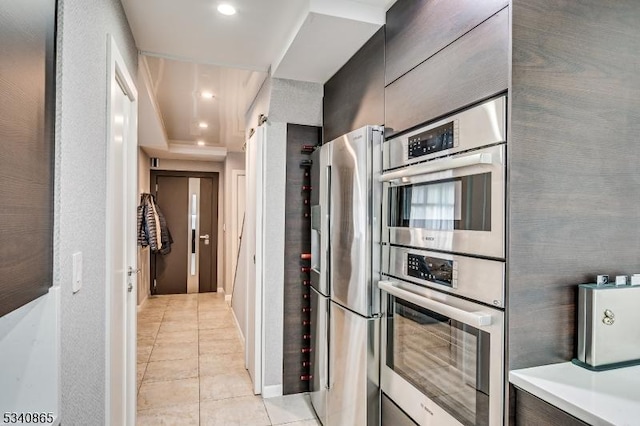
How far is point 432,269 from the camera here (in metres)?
1.46

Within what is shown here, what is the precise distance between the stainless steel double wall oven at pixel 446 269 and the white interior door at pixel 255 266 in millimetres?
1257

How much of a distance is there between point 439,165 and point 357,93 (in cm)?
100

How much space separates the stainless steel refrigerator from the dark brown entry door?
14.5 feet

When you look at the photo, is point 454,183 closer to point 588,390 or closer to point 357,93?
point 588,390

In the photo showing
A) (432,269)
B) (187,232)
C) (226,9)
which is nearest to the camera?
(432,269)

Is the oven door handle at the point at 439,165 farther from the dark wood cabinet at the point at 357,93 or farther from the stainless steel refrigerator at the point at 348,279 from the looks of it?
the dark wood cabinet at the point at 357,93

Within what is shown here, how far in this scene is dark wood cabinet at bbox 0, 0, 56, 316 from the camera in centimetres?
70

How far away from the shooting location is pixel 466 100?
1.31 m

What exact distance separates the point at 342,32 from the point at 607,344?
1.76 meters

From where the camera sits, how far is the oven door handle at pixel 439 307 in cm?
117

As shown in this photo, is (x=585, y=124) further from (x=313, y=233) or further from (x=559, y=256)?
(x=313, y=233)

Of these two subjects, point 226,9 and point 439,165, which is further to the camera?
point 226,9

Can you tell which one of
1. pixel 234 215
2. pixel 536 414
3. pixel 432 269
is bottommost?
pixel 536 414

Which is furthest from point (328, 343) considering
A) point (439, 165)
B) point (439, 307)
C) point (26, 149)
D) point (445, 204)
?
point (26, 149)
